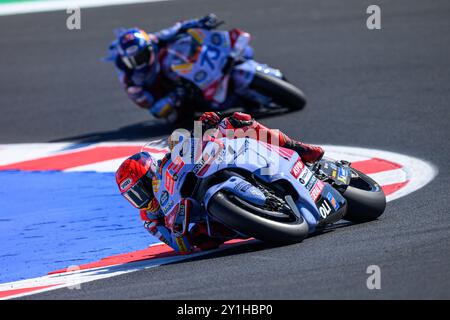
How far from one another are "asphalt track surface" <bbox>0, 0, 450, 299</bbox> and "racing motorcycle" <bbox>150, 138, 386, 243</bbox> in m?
0.17

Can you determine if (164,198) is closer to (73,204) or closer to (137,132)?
(73,204)

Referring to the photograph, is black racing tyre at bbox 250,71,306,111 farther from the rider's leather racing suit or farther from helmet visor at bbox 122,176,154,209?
helmet visor at bbox 122,176,154,209

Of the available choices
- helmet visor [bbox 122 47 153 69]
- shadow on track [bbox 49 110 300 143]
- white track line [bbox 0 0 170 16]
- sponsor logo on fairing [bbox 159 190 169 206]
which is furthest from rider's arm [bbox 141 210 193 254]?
white track line [bbox 0 0 170 16]

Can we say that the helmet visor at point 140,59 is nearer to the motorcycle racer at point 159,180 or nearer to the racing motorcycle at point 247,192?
the motorcycle racer at point 159,180

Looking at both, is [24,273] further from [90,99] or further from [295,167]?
[90,99]

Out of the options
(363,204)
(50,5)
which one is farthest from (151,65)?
(50,5)

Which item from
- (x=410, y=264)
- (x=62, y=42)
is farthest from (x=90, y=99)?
(x=410, y=264)

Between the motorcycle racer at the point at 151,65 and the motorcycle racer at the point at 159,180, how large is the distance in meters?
4.68

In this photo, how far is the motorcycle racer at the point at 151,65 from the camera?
11375 millimetres

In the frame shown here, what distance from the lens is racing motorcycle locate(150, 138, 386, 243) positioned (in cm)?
612

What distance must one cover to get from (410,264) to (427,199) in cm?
237

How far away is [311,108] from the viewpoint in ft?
38.3

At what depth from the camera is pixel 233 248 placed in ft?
21.9

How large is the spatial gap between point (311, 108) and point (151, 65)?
6.27 ft
